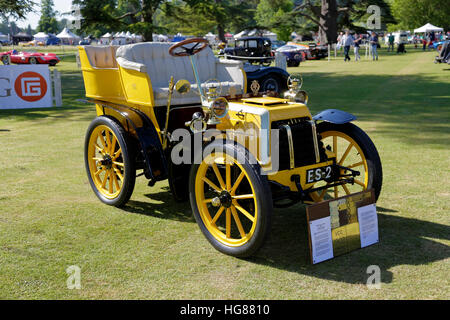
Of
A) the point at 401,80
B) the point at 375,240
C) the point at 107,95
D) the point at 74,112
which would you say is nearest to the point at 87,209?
the point at 107,95

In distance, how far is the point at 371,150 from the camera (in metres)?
4.30

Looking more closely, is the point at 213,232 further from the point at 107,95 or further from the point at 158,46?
the point at 158,46

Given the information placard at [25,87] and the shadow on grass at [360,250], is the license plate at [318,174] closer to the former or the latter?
the shadow on grass at [360,250]

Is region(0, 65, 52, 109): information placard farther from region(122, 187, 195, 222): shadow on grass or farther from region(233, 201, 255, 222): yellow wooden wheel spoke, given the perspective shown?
region(233, 201, 255, 222): yellow wooden wheel spoke

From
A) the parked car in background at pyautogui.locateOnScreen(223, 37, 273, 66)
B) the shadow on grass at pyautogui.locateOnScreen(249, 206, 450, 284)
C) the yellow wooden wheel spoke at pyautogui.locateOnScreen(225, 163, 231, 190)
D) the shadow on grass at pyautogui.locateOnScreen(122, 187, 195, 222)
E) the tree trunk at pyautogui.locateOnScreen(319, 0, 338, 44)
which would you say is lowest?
the shadow on grass at pyautogui.locateOnScreen(249, 206, 450, 284)

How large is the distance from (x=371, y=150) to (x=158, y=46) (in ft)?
8.98

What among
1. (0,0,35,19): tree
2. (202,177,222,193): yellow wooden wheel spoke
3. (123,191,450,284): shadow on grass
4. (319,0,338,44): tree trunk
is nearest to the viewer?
(123,191,450,284): shadow on grass

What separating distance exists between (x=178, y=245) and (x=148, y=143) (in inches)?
45.2

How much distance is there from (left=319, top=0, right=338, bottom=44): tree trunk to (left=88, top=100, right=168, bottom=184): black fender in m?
39.5

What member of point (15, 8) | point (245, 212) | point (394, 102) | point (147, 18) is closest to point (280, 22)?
point (147, 18)

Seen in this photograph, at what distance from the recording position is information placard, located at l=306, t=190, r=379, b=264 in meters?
3.57

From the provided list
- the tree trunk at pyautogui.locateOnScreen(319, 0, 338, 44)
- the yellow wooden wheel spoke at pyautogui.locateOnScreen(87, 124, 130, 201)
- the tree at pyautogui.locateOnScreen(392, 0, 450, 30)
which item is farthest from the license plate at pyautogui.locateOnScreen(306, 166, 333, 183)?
Answer: the tree at pyautogui.locateOnScreen(392, 0, 450, 30)

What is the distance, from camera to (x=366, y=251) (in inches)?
152

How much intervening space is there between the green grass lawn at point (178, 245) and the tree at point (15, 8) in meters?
15.2
